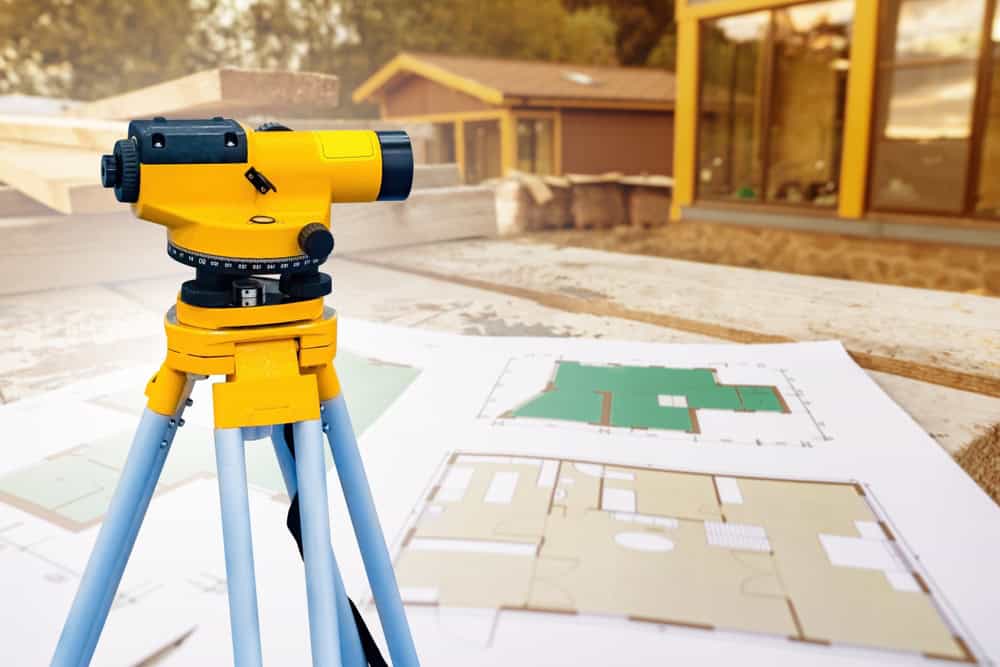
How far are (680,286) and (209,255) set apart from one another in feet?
6.91

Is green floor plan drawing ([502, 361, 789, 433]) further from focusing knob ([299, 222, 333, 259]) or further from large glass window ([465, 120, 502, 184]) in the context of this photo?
large glass window ([465, 120, 502, 184])

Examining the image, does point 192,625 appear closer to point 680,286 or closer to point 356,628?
point 356,628

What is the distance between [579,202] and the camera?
258 inches

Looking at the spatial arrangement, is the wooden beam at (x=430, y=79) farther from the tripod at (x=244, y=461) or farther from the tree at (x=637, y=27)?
the tree at (x=637, y=27)

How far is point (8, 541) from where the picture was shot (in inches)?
38.8

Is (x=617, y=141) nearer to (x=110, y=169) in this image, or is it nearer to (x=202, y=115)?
Answer: (x=202, y=115)

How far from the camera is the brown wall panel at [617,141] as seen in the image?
32.3ft

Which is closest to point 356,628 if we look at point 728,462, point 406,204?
point 728,462

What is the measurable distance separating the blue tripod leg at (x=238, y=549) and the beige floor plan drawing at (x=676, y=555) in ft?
0.99

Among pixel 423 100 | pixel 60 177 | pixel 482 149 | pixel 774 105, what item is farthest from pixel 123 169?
pixel 423 100

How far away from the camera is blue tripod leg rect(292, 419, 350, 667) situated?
60 centimetres

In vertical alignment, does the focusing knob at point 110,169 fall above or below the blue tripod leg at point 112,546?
above

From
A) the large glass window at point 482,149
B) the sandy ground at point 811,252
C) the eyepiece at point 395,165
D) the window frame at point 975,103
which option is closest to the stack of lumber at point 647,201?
the sandy ground at point 811,252

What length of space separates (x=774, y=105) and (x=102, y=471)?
617cm
